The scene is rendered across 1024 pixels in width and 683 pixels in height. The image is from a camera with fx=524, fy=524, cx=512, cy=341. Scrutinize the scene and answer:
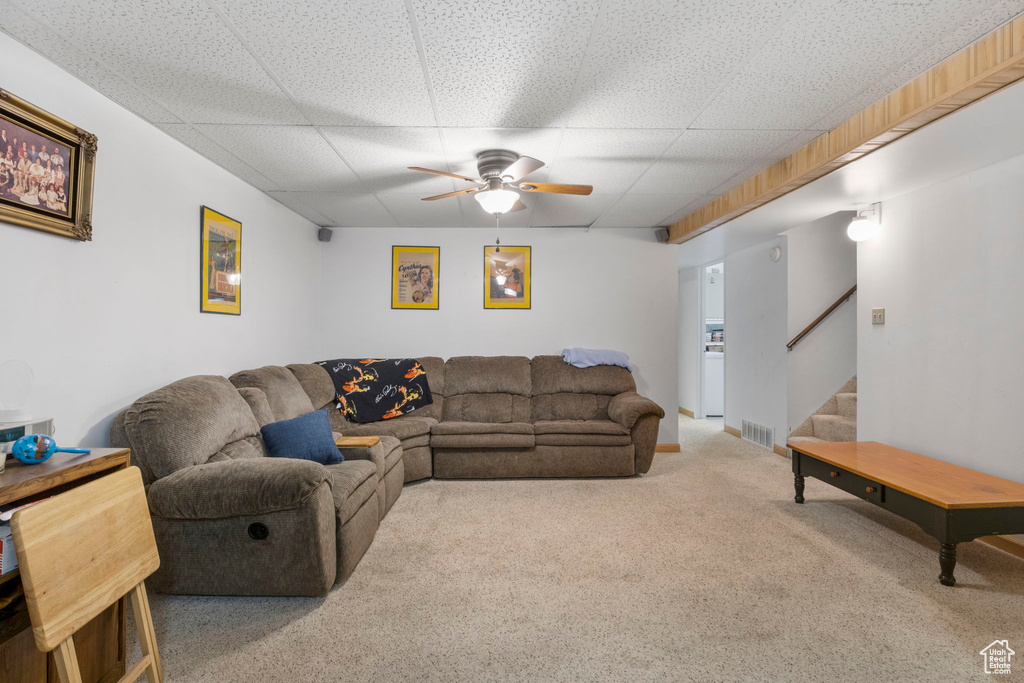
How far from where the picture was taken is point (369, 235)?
209 inches

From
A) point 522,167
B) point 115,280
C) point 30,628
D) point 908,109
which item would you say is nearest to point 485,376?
point 522,167

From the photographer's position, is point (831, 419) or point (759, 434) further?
point (759, 434)

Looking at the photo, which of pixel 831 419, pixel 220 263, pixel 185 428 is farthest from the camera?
pixel 831 419

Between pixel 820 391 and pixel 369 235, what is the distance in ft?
15.7

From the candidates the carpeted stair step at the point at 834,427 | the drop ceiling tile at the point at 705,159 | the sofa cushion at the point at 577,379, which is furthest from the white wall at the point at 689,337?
the drop ceiling tile at the point at 705,159

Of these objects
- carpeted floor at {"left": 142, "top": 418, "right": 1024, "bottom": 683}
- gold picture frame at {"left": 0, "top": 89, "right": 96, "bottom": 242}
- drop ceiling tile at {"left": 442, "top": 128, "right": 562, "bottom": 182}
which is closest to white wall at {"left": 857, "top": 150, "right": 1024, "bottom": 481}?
carpeted floor at {"left": 142, "top": 418, "right": 1024, "bottom": 683}

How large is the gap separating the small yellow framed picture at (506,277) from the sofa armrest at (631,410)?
1.45m

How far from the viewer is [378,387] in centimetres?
457

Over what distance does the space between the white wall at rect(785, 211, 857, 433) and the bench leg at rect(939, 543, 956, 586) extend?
2.74 m

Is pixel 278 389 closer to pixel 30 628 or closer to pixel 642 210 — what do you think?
pixel 30 628

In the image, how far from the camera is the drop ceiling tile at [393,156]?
2855mm

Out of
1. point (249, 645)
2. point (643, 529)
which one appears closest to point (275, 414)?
point (249, 645)

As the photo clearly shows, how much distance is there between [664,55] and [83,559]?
2494 mm

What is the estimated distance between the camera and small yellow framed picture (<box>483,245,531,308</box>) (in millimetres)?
5352
